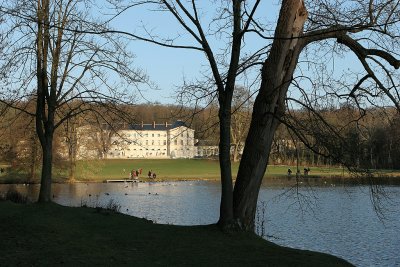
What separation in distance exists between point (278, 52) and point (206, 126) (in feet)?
7.98

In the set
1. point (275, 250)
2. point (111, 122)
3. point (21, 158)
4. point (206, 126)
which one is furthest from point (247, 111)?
point (21, 158)

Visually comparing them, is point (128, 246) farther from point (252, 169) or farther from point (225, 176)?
point (252, 169)

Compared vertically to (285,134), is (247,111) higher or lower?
higher

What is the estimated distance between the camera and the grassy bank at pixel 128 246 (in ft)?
→ 23.4

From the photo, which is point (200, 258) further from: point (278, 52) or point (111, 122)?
point (111, 122)

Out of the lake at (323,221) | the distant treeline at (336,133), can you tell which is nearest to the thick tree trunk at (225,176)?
the distant treeline at (336,133)

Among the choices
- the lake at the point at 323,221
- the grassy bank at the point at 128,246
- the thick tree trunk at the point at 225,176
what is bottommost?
the lake at the point at 323,221

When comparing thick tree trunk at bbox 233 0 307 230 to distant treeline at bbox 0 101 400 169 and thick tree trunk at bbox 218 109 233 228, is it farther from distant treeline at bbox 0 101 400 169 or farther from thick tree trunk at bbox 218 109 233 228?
distant treeline at bbox 0 101 400 169

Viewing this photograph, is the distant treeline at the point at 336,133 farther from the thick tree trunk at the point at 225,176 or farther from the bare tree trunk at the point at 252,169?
the thick tree trunk at the point at 225,176

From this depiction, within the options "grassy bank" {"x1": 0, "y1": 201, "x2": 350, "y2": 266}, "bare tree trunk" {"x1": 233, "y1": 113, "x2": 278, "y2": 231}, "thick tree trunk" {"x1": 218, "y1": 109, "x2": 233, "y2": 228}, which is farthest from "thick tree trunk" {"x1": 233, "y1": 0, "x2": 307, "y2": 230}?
"grassy bank" {"x1": 0, "y1": 201, "x2": 350, "y2": 266}

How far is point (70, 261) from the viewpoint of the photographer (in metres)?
6.93

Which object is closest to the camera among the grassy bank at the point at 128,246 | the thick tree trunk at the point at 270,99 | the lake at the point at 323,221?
the grassy bank at the point at 128,246

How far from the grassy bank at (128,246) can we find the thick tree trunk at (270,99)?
2.81ft

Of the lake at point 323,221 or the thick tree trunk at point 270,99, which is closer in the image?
the thick tree trunk at point 270,99
